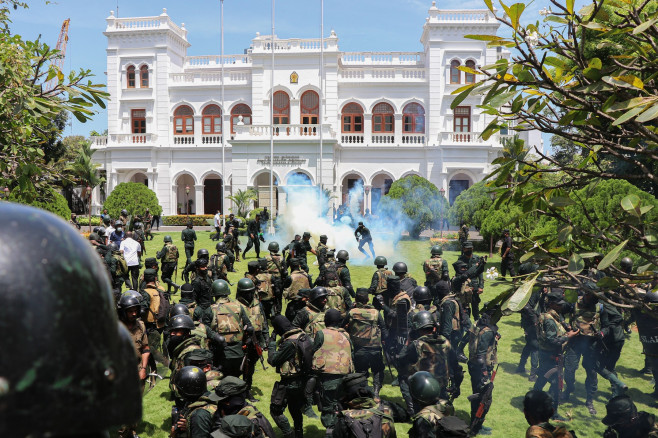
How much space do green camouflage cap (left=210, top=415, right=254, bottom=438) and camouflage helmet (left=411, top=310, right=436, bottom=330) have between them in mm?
2957

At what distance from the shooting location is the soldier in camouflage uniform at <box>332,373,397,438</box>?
4.30m

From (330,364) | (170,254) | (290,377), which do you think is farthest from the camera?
(170,254)

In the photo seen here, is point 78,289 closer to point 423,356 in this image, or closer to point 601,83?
point 601,83

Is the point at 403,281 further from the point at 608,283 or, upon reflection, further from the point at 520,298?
the point at 520,298

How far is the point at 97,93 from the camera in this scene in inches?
180

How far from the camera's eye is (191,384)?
4445 mm

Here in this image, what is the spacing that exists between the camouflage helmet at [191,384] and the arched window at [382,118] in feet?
105

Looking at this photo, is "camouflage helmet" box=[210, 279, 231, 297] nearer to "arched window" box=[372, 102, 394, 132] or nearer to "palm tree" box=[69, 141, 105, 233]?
"arched window" box=[372, 102, 394, 132]

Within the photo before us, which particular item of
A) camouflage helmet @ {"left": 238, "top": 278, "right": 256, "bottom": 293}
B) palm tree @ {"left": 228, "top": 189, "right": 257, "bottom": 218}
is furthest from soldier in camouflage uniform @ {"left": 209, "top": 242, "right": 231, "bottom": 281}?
palm tree @ {"left": 228, "top": 189, "right": 257, "bottom": 218}

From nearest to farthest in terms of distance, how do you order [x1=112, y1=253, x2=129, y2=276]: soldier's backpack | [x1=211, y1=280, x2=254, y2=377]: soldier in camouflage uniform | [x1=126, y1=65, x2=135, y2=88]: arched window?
[x1=211, y1=280, x2=254, y2=377]: soldier in camouflage uniform < [x1=112, y1=253, x2=129, y2=276]: soldier's backpack < [x1=126, y1=65, x2=135, y2=88]: arched window

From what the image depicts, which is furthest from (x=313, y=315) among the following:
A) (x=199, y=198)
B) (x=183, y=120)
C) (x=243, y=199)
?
(x=183, y=120)

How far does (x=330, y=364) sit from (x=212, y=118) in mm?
32544

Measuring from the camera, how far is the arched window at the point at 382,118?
1383 inches

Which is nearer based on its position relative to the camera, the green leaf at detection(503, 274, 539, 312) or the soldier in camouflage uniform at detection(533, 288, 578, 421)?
the green leaf at detection(503, 274, 539, 312)
